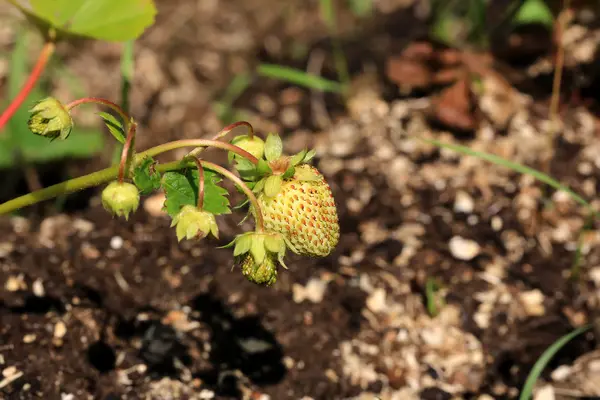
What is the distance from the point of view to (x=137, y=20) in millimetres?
1675

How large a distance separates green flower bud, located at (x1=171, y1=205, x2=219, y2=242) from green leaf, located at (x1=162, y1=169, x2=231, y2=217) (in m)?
0.03

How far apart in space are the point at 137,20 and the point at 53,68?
1.29 metres

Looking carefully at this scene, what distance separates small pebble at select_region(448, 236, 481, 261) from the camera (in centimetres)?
218

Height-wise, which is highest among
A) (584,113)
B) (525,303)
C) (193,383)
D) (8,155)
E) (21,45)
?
(21,45)

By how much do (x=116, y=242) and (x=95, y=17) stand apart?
0.67 metres

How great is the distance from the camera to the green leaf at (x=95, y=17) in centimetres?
162

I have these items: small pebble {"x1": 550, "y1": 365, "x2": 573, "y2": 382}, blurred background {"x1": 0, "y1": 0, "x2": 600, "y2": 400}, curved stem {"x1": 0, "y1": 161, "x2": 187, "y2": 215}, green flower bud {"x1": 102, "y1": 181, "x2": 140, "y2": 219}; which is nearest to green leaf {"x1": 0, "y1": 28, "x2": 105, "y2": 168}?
blurred background {"x1": 0, "y1": 0, "x2": 600, "y2": 400}

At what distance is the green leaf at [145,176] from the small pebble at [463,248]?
3.51 feet

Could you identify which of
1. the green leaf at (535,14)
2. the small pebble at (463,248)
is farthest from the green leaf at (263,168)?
the green leaf at (535,14)

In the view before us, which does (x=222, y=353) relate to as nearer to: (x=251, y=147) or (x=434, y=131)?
(x=251, y=147)

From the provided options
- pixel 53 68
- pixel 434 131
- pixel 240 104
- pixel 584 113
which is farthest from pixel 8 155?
pixel 584 113

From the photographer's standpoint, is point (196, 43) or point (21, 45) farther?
point (196, 43)

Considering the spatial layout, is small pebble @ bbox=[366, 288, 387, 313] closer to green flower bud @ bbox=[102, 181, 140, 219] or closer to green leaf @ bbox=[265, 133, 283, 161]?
green leaf @ bbox=[265, 133, 283, 161]

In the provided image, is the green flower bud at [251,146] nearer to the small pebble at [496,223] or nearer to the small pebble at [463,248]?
the small pebble at [463,248]
